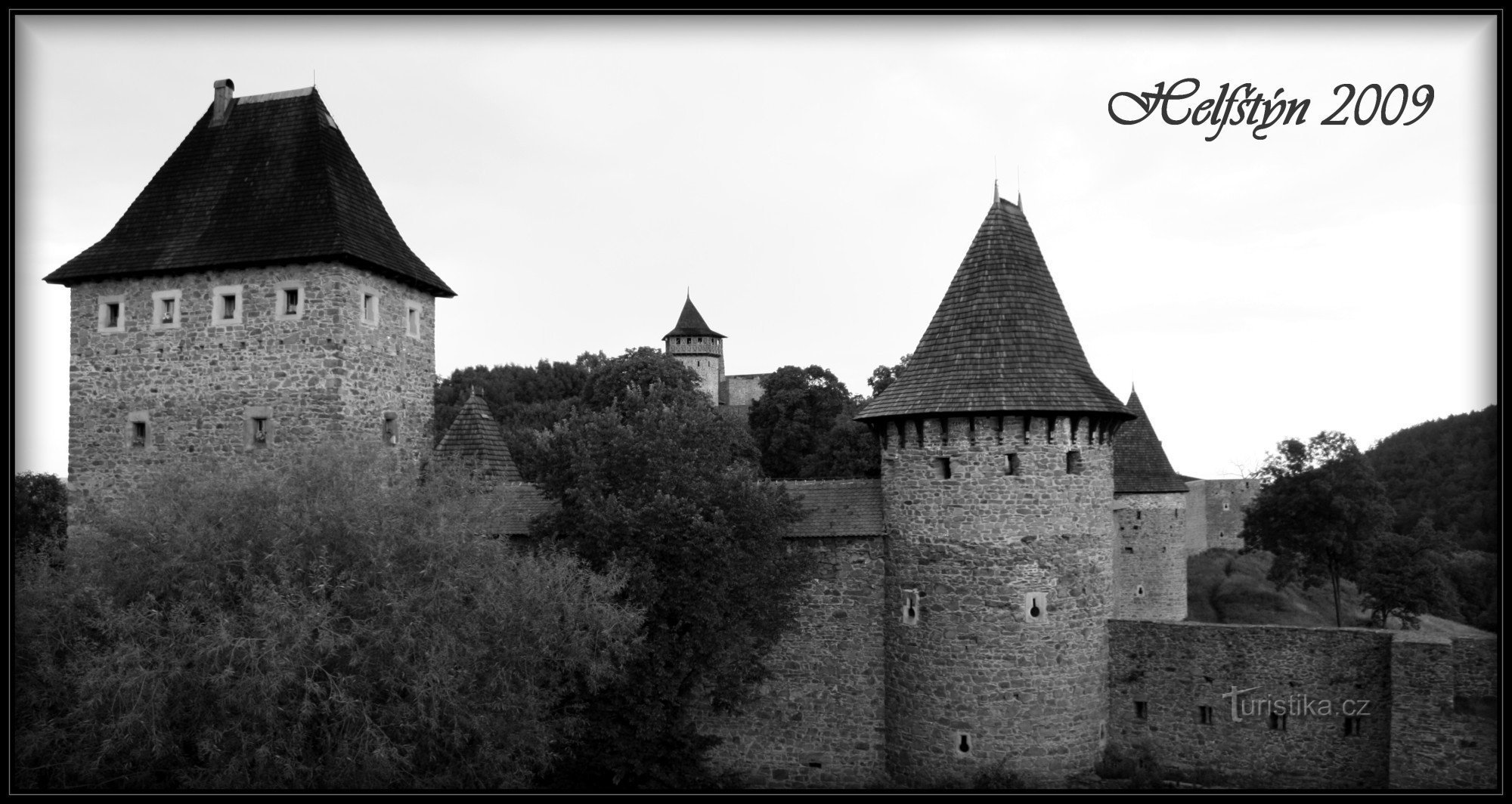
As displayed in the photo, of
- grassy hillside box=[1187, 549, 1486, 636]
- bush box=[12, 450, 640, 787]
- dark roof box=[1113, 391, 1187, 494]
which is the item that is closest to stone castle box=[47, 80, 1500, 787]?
bush box=[12, 450, 640, 787]

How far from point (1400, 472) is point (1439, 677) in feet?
135

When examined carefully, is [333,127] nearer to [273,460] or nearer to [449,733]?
[273,460]

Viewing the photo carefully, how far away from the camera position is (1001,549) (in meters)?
17.7

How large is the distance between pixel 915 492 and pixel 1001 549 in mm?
1746

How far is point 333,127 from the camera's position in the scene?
2116 cm

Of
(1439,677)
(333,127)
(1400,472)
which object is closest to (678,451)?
(333,127)

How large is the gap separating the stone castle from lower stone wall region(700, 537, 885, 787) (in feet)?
0.14

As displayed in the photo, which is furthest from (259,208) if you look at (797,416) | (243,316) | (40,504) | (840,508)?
(797,416)

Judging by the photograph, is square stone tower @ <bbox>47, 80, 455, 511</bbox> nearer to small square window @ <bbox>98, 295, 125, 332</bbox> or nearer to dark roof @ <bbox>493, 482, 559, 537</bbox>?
small square window @ <bbox>98, 295, 125, 332</bbox>

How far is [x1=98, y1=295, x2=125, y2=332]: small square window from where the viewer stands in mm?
19953

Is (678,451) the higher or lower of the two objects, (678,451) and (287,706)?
the higher

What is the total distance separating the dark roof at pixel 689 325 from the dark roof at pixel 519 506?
58277mm

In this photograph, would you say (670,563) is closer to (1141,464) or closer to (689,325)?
(1141,464)

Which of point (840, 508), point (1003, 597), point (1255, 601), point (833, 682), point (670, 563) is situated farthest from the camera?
point (1255, 601)
